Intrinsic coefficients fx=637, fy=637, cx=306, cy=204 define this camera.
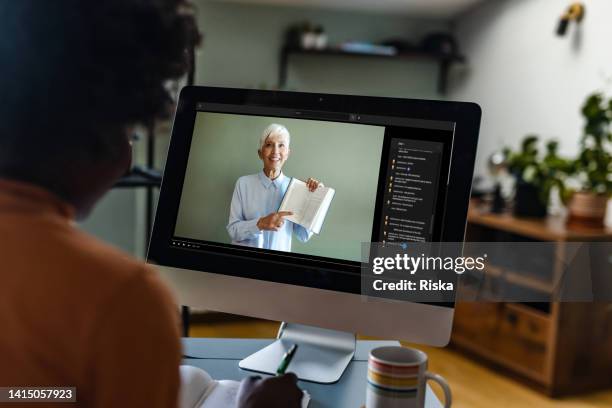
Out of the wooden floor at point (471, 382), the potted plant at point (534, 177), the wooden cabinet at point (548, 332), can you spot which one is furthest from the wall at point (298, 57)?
the wooden cabinet at point (548, 332)

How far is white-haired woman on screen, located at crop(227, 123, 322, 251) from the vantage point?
1030 millimetres

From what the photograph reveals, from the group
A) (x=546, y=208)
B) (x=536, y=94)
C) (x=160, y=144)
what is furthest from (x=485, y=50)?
(x=160, y=144)

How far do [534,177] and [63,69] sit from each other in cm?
261

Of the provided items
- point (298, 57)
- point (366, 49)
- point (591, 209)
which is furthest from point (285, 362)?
point (298, 57)

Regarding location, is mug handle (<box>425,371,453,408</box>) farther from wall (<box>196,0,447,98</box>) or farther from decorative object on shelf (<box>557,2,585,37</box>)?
wall (<box>196,0,447,98</box>)

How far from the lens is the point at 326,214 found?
1012mm

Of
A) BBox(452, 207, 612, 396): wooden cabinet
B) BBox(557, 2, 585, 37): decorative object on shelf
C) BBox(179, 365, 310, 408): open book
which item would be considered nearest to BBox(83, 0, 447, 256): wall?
BBox(557, 2, 585, 37): decorative object on shelf

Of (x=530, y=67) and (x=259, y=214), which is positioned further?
(x=530, y=67)

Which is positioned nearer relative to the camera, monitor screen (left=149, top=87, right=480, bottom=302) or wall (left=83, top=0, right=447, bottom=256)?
monitor screen (left=149, top=87, right=480, bottom=302)

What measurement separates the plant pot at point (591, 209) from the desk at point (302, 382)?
1.76m

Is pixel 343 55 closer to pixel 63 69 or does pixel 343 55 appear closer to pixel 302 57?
pixel 302 57

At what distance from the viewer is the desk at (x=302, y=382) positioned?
95 centimetres

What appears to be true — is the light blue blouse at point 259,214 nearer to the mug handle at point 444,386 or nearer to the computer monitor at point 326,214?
the computer monitor at point 326,214

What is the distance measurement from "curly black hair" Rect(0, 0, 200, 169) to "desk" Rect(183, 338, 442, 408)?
0.57 meters
